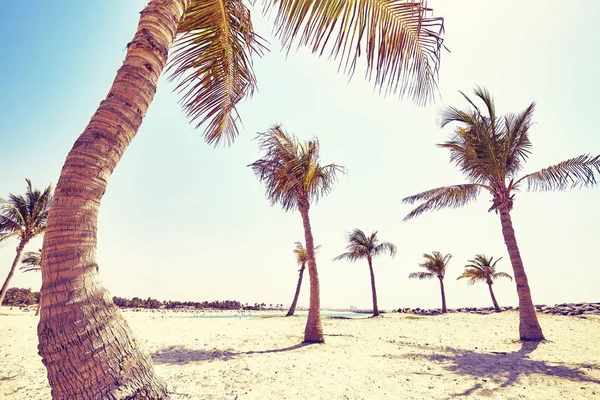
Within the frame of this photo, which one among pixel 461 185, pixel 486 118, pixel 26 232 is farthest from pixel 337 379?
pixel 26 232

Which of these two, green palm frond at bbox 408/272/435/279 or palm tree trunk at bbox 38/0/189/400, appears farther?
green palm frond at bbox 408/272/435/279

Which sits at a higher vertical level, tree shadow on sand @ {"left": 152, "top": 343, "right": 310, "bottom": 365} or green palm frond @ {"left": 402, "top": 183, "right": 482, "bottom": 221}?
green palm frond @ {"left": 402, "top": 183, "right": 482, "bottom": 221}

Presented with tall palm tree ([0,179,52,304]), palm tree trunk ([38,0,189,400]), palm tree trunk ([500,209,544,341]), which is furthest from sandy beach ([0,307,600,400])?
tall palm tree ([0,179,52,304])

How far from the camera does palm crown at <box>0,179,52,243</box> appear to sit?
19000 millimetres

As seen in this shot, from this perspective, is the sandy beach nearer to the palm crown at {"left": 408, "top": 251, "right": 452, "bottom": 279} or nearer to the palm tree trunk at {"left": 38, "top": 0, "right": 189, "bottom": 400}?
the palm tree trunk at {"left": 38, "top": 0, "right": 189, "bottom": 400}

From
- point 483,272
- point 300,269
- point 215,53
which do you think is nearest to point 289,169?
point 215,53

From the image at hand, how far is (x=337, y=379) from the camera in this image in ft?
17.7

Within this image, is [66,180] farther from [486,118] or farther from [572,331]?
[572,331]

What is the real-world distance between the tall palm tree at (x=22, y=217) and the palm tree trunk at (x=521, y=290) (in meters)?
25.9

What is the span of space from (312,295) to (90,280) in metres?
9.14

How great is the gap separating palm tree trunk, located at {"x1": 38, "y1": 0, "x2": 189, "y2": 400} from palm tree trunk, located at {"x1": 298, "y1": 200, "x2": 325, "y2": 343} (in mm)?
8543

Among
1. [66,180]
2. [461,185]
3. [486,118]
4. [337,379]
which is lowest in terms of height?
[337,379]

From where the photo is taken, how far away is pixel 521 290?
9969 mm

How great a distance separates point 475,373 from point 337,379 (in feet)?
9.96
